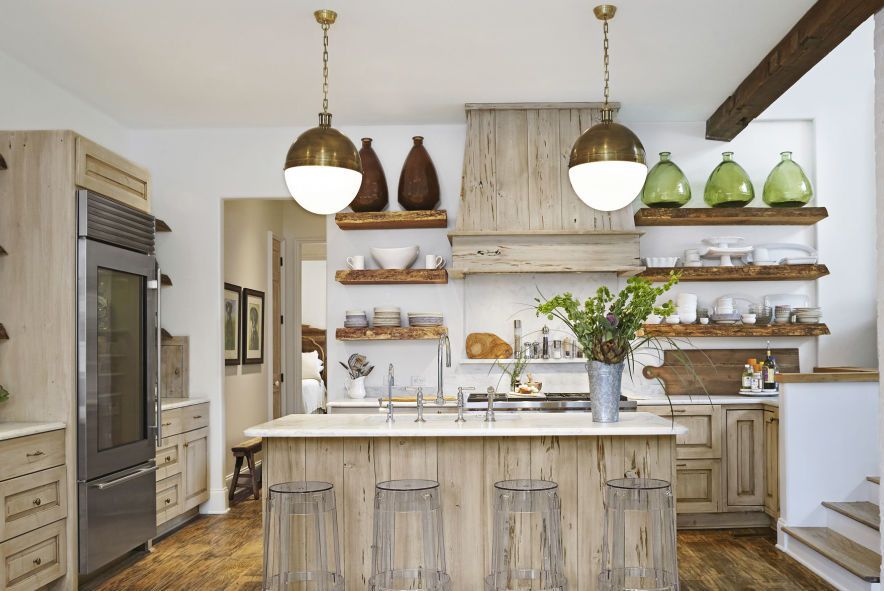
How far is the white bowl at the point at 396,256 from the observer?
227 inches

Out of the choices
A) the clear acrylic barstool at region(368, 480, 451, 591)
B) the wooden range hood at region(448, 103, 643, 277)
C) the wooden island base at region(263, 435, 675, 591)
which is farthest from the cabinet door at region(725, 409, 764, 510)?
the clear acrylic barstool at region(368, 480, 451, 591)

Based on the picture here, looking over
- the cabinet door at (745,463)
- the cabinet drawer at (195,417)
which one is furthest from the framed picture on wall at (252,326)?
the cabinet door at (745,463)

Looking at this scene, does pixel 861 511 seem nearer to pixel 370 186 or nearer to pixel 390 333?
pixel 390 333

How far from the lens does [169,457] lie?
17.2 feet

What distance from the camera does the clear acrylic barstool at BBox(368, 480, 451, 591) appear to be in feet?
10.4

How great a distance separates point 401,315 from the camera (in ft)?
19.5

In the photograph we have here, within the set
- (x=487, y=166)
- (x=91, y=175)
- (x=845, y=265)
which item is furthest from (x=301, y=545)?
(x=845, y=265)

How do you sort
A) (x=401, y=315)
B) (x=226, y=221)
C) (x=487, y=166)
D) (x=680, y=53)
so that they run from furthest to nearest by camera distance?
(x=226, y=221)
(x=401, y=315)
(x=487, y=166)
(x=680, y=53)

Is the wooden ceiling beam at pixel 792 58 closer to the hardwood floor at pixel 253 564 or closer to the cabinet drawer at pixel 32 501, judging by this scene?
the hardwood floor at pixel 253 564

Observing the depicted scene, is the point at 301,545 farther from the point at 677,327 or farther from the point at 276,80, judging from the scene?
the point at 677,327

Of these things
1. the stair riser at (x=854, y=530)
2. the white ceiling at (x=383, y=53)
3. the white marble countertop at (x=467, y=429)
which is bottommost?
the stair riser at (x=854, y=530)

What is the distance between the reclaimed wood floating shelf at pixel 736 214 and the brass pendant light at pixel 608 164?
7.22 ft

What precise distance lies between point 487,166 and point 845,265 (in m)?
2.63

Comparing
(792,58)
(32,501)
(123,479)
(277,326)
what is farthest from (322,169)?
(277,326)
